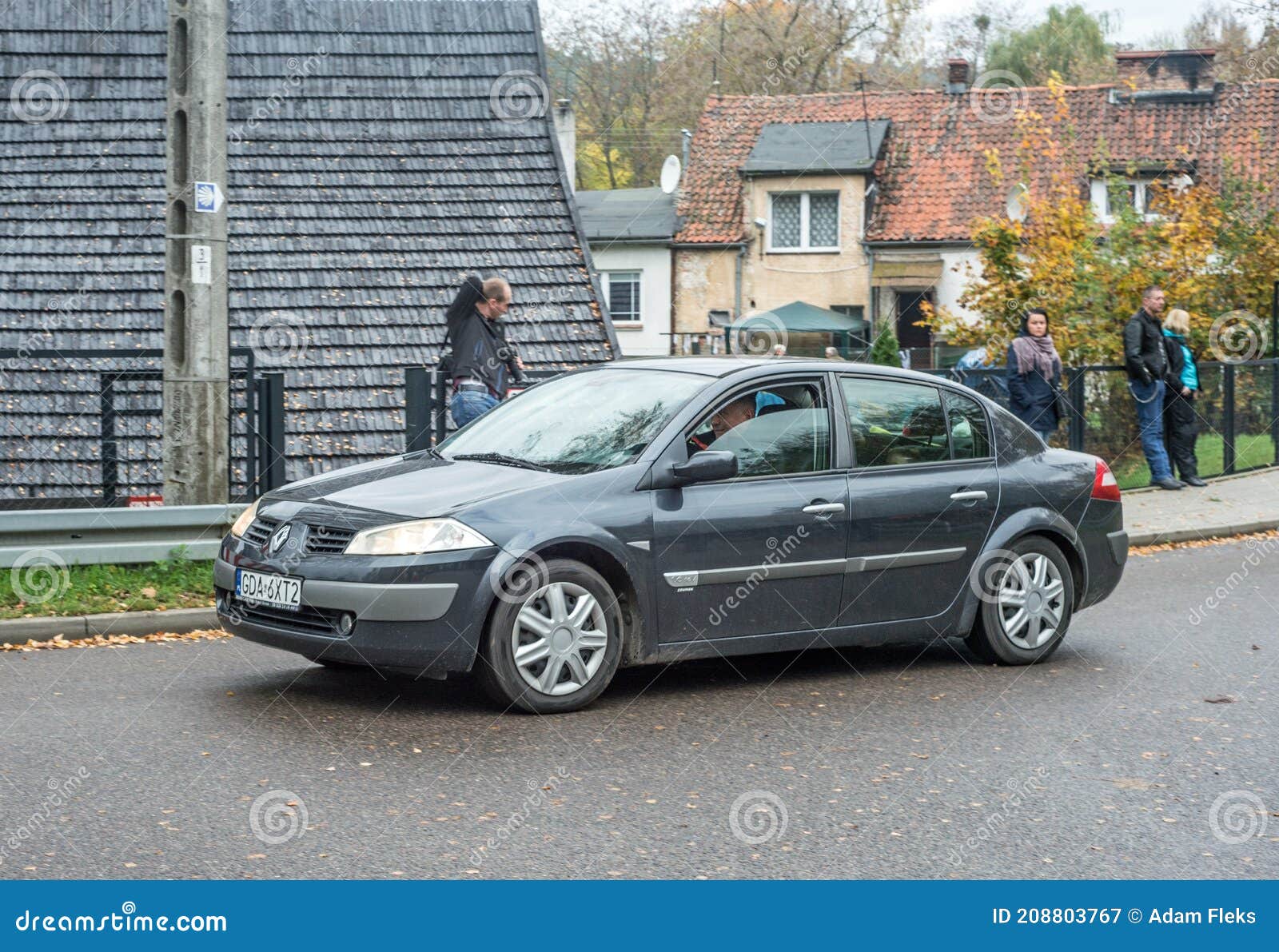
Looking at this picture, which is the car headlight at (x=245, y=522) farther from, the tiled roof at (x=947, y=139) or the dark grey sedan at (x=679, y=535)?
the tiled roof at (x=947, y=139)

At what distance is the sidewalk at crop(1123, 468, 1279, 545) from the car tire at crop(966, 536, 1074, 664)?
237 inches

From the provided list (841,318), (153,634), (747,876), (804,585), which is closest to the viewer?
(747,876)

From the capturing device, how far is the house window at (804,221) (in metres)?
47.2

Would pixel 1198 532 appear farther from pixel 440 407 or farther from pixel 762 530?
pixel 762 530

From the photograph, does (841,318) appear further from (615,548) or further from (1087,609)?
(615,548)

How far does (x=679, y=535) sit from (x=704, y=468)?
1.04ft

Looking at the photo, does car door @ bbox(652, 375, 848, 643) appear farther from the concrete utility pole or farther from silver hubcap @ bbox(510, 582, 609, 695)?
the concrete utility pole

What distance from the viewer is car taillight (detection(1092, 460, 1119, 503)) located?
9211 millimetres

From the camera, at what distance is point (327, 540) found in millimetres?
7246

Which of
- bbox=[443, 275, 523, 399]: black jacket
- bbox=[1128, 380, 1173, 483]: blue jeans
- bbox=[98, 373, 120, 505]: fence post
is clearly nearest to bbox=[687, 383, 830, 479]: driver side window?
bbox=[443, 275, 523, 399]: black jacket

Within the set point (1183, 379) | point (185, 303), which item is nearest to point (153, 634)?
point (185, 303)

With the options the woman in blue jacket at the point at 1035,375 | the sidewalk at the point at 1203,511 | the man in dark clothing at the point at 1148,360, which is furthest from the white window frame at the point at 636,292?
Result: the woman in blue jacket at the point at 1035,375

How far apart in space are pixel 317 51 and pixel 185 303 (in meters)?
10.2

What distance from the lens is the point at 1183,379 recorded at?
17375mm
